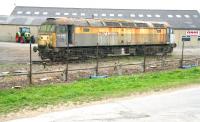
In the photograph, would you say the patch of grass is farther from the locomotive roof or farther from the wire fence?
the locomotive roof

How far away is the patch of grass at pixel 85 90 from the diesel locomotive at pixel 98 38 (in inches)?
258

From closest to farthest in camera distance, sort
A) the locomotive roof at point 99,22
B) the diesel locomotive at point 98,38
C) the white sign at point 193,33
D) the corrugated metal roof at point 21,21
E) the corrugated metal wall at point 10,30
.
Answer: the diesel locomotive at point 98,38, the locomotive roof at point 99,22, the corrugated metal wall at point 10,30, the corrugated metal roof at point 21,21, the white sign at point 193,33

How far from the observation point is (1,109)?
1290 centimetres

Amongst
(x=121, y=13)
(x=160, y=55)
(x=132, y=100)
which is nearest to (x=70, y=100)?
(x=132, y=100)

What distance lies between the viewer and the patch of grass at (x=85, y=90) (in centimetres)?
1413

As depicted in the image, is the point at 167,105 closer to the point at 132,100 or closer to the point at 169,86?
the point at 132,100

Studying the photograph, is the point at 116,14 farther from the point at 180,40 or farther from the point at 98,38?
the point at 98,38

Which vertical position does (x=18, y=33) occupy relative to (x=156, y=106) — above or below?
above

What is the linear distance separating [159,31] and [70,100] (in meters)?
27.8

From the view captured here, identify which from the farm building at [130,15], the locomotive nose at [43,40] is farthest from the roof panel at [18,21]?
the locomotive nose at [43,40]

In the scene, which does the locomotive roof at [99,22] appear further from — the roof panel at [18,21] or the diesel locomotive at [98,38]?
the roof panel at [18,21]

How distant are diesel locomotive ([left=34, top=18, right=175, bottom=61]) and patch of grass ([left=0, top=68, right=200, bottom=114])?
258 inches

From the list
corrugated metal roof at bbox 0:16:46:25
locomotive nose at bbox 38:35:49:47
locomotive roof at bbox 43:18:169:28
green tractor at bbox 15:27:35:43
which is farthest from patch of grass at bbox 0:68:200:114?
corrugated metal roof at bbox 0:16:46:25

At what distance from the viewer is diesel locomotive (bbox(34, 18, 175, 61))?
31.0 meters
